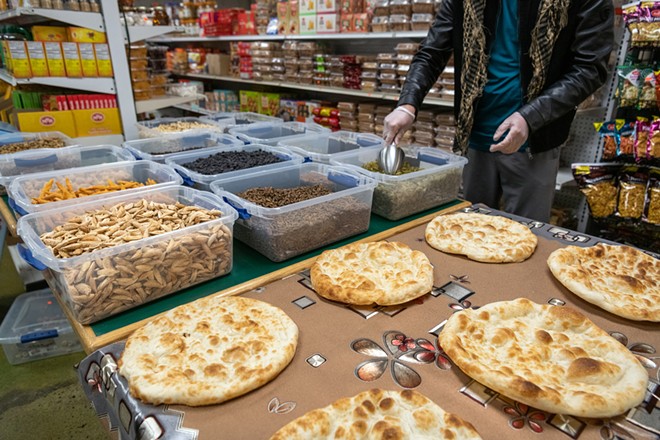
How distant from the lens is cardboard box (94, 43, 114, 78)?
2.76 m

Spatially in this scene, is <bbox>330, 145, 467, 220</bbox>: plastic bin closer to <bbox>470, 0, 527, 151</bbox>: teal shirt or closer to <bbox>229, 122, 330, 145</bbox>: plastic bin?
<bbox>470, 0, 527, 151</bbox>: teal shirt

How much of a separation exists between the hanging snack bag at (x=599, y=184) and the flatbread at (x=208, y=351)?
228 centimetres

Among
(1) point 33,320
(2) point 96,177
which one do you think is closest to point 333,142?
(2) point 96,177

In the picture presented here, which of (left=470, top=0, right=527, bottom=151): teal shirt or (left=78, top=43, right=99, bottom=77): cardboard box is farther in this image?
(left=78, top=43, right=99, bottom=77): cardboard box

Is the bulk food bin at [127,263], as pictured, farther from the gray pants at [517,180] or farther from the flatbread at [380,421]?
the gray pants at [517,180]

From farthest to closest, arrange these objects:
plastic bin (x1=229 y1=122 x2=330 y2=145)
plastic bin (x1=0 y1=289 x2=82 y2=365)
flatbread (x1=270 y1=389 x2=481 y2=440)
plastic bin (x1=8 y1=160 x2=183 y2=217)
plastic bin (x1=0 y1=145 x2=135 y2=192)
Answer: plastic bin (x1=229 y1=122 x2=330 y2=145)
plastic bin (x1=0 y1=289 x2=82 y2=365)
plastic bin (x1=0 y1=145 x2=135 y2=192)
plastic bin (x1=8 y1=160 x2=183 y2=217)
flatbread (x1=270 y1=389 x2=481 y2=440)

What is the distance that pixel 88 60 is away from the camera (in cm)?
275

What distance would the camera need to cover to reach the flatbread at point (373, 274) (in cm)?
105

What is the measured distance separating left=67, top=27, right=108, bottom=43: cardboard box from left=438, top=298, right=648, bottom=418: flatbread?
2.84 meters

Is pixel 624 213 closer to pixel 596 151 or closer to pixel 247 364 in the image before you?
pixel 596 151

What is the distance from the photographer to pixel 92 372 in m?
0.89

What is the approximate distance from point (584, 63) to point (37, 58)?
2951 mm

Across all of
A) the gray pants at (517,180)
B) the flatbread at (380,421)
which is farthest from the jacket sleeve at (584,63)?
the flatbread at (380,421)

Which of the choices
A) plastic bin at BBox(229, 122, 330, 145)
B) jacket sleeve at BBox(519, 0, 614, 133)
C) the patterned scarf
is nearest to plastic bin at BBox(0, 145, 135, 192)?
plastic bin at BBox(229, 122, 330, 145)
